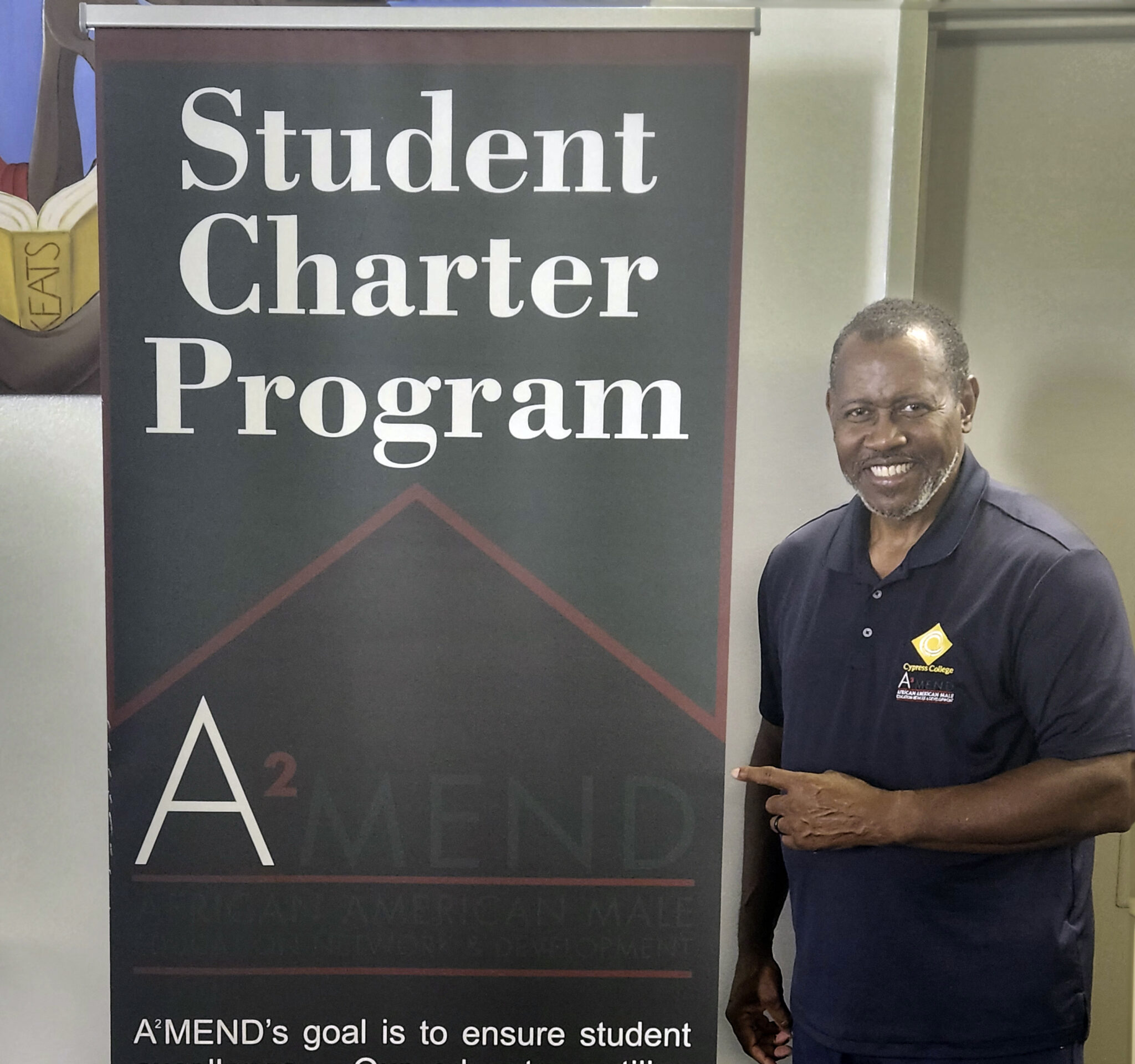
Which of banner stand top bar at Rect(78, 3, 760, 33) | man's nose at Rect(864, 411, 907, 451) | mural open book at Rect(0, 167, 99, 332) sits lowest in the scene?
man's nose at Rect(864, 411, 907, 451)

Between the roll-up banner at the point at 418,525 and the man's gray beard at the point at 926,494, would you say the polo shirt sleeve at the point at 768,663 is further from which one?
the man's gray beard at the point at 926,494

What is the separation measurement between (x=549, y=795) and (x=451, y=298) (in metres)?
0.92

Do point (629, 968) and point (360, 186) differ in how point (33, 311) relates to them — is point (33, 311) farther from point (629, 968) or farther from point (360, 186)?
point (629, 968)

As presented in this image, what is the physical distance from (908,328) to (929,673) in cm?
59

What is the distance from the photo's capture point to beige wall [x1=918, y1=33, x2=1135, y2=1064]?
5.58 ft

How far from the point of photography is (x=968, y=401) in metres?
1.67

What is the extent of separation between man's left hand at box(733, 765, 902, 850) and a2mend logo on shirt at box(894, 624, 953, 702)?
175 millimetres

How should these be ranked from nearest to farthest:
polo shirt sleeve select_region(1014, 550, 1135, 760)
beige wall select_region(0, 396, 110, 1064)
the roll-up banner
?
polo shirt sleeve select_region(1014, 550, 1135, 760) < the roll-up banner < beige wall select_region(0, 396, 110, 1064)

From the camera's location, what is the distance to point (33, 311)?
5.77 ft

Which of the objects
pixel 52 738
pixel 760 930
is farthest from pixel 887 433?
pixel 52 738

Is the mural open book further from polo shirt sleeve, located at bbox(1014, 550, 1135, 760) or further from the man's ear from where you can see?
polo shirt sleeve, located at bbox(1014, 550, 1135, 760)

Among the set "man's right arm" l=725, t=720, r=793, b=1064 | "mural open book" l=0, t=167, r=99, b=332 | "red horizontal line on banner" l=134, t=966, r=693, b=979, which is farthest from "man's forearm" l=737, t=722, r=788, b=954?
"mural open book" l=0, t=167, r=99, b=332

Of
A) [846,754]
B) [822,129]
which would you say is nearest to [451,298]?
[822,129]

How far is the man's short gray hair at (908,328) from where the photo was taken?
165cm
